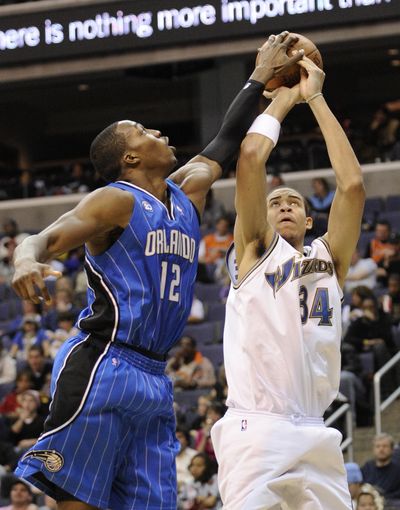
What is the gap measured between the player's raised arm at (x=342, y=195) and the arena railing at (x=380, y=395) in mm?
5544

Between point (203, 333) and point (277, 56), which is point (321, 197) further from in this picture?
point (277, 56)

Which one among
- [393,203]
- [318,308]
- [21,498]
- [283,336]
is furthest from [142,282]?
[393,203]

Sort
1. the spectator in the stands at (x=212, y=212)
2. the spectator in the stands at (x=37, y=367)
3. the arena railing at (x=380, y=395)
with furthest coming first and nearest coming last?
the spectator in the stands at (x=212, y=212), the spectator in the stands at (x=37, y=367), the arena railing at (x=380, y=395)

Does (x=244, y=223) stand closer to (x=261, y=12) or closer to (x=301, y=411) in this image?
(x=301, y=411)

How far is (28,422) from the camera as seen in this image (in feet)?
38.0

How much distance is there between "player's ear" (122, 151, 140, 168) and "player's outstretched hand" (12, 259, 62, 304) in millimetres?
959

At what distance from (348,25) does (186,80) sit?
546cm

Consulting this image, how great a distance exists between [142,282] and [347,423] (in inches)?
263

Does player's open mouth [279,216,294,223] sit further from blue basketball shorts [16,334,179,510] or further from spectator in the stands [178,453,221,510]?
spectator in the stands [178,453,221,510]

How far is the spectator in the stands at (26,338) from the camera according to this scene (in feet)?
43.5

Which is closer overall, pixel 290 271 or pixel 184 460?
pixel 290 271

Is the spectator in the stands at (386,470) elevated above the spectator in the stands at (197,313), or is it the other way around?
the spectator in the stands at (197,313)

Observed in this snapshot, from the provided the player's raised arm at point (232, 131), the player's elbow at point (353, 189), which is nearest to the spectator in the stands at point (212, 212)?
the player's raised arm at point (232, 131)

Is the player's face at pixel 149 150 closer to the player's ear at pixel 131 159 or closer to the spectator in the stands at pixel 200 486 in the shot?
the player's ear at pixel 131 159
